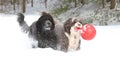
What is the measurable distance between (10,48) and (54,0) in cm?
2314

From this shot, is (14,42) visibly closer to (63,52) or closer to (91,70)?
(63,52)

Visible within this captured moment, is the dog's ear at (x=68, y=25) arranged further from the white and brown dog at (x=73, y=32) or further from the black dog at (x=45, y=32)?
the black dog at (x=45, y=32)

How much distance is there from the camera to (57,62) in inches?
151

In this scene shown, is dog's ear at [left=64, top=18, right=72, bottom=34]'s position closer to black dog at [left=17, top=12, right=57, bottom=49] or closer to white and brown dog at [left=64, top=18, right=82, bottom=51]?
white and brown dog at [left=64, top=18, right=82, bottom=51]

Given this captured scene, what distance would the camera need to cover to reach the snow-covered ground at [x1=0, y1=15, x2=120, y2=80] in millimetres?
3463

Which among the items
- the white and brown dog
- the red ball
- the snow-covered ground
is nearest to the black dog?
the snow-covered ground

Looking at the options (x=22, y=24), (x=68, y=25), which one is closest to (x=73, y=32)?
(x=68, y=25)

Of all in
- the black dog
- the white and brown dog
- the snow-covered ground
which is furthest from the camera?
the white and brown dog

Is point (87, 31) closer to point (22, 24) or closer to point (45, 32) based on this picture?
point (45, 32)

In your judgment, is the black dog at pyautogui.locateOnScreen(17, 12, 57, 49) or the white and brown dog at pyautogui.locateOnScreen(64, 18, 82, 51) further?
the white and brown dog at pyautogui.locateOnScreen(64, 18, 82, 51)

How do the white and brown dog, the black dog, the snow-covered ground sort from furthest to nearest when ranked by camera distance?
the white and brown dog → the black dog → the snow-covered ground

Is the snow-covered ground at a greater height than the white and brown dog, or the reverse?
the white and brown dog

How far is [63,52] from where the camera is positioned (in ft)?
14.3

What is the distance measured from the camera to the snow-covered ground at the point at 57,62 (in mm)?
3463
